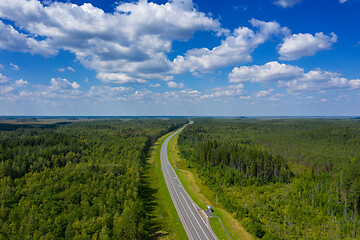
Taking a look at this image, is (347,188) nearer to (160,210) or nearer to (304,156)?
(304,156)

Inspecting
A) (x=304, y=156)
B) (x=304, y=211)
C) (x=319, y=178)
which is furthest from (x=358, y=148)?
(x=304, y=211)

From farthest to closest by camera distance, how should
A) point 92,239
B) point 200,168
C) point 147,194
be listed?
point 200,168, point 147,194, point 92,239

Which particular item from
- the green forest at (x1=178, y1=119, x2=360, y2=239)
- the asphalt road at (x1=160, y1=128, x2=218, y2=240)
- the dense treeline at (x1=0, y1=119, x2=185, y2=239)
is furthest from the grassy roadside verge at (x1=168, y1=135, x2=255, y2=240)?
the dense treeline at (x1=0, y1=119, x2=185, y2=239)

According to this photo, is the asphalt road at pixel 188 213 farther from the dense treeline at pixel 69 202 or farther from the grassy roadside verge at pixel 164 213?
the dense treeline at pixel 69 202

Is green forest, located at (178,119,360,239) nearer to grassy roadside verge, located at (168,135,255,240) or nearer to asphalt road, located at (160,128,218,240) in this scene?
grassy roadside verge, located at (168,135,255,240)

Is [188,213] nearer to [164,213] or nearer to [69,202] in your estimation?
[164,213]
